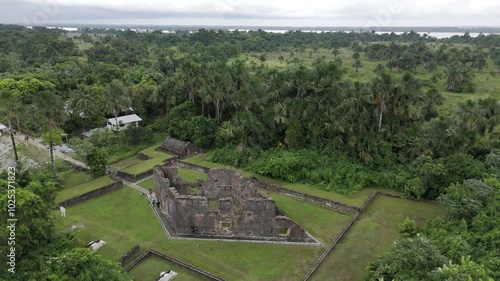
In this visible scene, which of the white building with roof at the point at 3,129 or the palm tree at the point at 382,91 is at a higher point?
the palm tree at the point at 382,91

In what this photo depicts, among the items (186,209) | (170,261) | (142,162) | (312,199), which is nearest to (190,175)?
(142,162)

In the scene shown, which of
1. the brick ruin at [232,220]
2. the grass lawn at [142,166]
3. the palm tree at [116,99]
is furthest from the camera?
the palm tree at [116,99]

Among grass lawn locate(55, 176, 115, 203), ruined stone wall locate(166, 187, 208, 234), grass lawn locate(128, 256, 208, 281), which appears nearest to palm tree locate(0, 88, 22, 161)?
grass lawn locate(55, 176, 115, 203)

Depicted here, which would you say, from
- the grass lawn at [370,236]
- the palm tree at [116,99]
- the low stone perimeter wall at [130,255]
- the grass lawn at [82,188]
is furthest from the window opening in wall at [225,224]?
the palm tree at [116,99]

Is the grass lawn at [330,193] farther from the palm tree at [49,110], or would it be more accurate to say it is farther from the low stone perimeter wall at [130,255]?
the palm tree at [49,110]

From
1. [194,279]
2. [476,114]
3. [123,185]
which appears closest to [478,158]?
[476,114]

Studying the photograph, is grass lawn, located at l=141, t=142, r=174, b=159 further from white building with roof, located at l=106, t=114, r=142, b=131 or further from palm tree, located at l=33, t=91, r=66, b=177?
palm tree, located at l=33, t=91, r=66, b=177

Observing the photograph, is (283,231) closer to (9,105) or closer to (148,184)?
(148,184)
